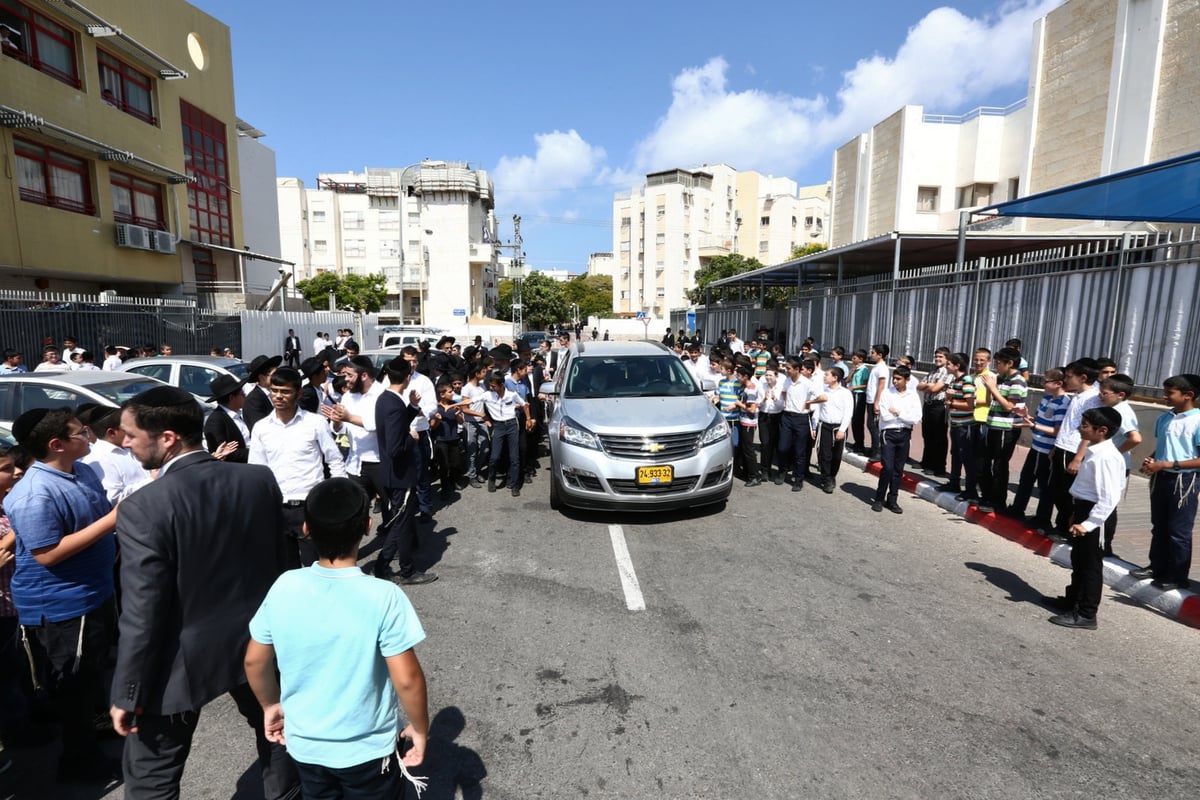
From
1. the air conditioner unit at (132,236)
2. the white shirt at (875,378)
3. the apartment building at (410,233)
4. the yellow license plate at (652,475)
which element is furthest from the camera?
the apartment building at (410,233)

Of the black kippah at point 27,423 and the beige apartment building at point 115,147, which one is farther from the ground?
the beige apartment building at point 115,147

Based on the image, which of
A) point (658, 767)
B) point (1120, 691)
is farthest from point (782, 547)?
point (658, 767)

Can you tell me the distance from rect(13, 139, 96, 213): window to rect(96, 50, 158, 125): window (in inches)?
111

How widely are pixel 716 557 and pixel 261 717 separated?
13.0 ft

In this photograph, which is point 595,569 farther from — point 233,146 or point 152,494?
point 233,146

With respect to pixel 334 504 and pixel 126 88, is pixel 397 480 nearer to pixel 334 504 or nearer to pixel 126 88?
pixel 334 504

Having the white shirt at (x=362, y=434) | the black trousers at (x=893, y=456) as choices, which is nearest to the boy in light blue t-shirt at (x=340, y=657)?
the white shirt at (x=362, y=434)

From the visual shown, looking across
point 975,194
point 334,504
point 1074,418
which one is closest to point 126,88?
point 334,504

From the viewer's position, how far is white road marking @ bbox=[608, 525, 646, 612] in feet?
15.7

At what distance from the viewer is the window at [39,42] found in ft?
59.7

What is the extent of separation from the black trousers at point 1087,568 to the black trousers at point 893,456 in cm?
275

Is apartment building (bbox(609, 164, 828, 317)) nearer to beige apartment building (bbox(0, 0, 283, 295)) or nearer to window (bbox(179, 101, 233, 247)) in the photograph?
window (bbox(179, 101, 233, 247))

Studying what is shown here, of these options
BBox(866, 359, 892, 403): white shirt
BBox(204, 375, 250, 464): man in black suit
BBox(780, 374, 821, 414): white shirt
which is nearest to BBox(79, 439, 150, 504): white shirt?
BBox(204, 375, 250, 464): man in black suit

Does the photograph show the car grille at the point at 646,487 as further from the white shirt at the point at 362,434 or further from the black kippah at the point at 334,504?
the black kippah at the point at 334,504
